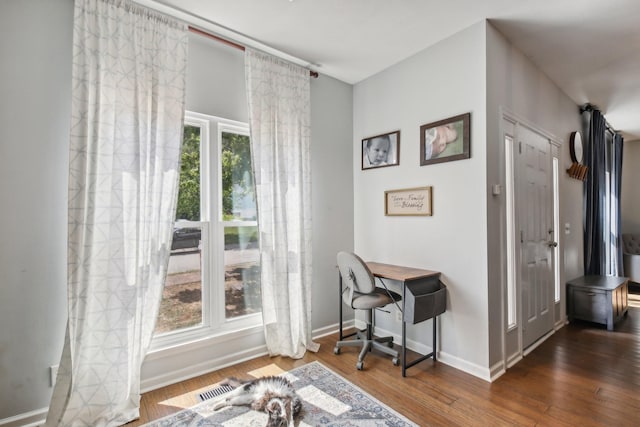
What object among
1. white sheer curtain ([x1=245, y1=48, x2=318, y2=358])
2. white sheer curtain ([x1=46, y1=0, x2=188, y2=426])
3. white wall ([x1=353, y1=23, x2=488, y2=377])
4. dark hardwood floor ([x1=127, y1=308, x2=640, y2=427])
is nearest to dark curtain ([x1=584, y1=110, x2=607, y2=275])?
dark hardwood floor ([x1=127, y1=308, x2=640, y2=427])

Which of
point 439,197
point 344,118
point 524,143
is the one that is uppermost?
point 344,118

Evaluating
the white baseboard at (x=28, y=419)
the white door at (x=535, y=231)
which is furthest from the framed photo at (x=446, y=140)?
the white baseboard at (x=28, y=419)

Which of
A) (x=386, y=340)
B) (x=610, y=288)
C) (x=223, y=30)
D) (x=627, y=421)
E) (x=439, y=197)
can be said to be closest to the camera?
(x=627, y=421)

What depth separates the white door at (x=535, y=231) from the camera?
9.31 ft

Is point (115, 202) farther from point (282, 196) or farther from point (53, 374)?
point (282, 196)

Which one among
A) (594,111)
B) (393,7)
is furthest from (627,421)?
(594,111)

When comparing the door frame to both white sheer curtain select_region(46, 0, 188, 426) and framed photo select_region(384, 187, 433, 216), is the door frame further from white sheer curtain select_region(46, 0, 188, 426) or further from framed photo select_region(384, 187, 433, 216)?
white sheer curtain select_region(46, 0, 188, 426)

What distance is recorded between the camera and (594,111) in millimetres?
4297

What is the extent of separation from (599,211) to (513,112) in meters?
3.04

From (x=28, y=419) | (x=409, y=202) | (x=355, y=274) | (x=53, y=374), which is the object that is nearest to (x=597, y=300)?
(x=409, y=202)

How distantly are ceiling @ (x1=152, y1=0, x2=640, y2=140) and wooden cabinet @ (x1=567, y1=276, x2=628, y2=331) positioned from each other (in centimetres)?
236

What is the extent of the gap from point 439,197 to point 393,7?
5.02 ft

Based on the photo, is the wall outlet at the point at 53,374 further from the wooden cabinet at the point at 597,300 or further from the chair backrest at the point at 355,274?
the wooden cabinet at the point at 597,300

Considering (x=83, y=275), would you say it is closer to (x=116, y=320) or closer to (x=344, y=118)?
(x=116, y=320)
